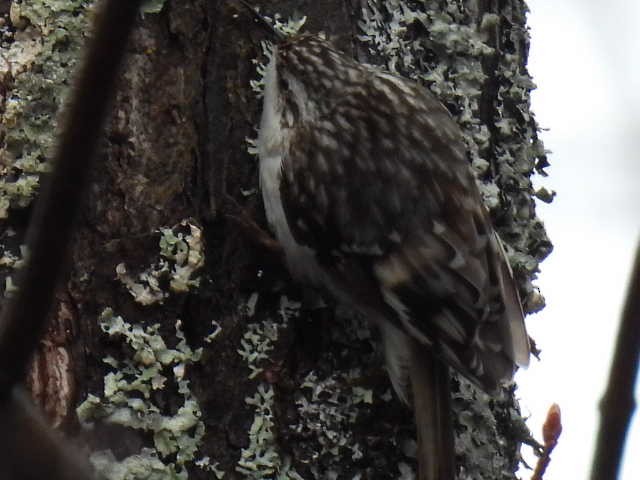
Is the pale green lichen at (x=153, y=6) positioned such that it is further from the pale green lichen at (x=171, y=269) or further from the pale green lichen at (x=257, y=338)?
the pale green lichen at (x=257, y=338)

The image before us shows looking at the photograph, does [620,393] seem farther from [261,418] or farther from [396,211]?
[396,211]

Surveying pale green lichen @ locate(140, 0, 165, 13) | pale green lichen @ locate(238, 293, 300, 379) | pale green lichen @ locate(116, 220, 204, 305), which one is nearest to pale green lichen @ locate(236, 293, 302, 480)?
pale green lichen @ locate(238, 293, 300, 379)

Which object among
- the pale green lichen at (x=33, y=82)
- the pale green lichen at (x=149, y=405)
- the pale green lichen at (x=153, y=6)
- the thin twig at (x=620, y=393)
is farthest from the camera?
the pale green lichen at (x=153, y=6)

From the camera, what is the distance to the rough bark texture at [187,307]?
1.73 m

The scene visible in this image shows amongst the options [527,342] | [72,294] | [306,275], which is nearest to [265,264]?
[306,275]

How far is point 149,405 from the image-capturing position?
174 cm

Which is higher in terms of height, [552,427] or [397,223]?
[397,223]

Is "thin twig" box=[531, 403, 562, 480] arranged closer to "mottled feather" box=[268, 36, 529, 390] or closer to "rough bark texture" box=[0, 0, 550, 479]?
"mottled feather" box=[268, 36, 529, 390]

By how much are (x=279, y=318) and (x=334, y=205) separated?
0.83 ft

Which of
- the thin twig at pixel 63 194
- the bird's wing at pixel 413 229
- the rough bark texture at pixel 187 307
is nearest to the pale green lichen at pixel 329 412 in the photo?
the rough bark texture at pixel 187 307

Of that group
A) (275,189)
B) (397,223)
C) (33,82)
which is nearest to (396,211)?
(397,223)

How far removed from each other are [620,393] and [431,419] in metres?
1.14

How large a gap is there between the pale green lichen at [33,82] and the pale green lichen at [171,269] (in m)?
0.20

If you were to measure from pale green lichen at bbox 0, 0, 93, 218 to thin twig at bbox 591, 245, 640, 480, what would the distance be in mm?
1208
